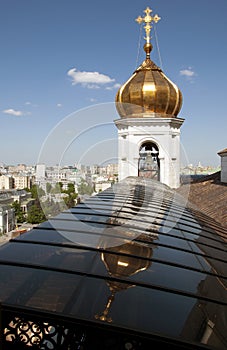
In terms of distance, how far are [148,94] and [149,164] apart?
3.98m

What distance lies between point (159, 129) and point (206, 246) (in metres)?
12.6

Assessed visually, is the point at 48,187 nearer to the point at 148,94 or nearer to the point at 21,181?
the point at 148,94

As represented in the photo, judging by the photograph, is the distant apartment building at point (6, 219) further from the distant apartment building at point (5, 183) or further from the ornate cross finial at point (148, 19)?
the ornate cross finial at point (148, 19)

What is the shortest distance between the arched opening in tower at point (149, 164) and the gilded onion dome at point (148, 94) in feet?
6.17

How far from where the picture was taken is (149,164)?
18484 mm

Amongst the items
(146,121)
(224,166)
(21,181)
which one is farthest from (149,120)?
(21,181)

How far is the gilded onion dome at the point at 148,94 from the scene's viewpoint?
55.1 ft

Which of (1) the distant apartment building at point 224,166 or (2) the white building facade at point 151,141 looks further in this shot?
(2) the white building facade at point 151,141

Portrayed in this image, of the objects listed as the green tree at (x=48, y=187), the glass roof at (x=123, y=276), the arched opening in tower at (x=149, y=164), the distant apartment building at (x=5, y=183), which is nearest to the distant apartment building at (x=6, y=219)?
the distant apartment building at (x=5, y=183)

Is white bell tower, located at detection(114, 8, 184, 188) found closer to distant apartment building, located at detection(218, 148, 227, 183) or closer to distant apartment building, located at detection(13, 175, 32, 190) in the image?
distant apartment building, located at detection(218, 148, 227, 183)

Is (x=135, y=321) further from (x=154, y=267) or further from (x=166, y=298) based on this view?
(x=154, y=267)

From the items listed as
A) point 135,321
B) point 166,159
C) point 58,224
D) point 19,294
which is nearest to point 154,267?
point 135,321

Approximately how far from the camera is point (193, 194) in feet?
47.3

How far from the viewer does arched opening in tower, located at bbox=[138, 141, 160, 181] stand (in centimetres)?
1809
